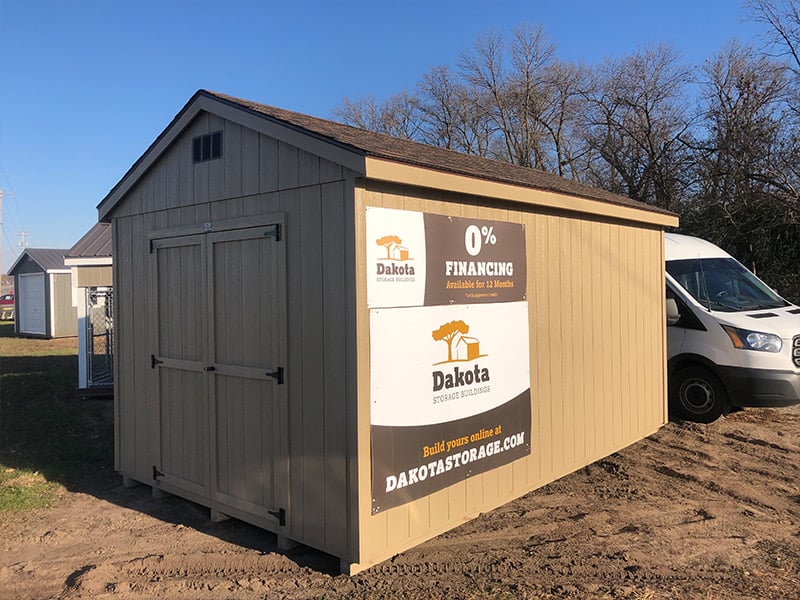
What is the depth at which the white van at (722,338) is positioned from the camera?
7277 millimetres

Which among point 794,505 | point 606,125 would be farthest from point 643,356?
point 606,125

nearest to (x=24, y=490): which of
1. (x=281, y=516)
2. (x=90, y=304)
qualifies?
(x=281, y=516)

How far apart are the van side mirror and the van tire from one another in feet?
2.04

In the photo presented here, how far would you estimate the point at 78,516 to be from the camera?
17.1 ft

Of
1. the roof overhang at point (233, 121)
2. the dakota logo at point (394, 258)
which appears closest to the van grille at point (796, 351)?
the dakota logo at point (394, 258)

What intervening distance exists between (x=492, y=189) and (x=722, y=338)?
4.52m

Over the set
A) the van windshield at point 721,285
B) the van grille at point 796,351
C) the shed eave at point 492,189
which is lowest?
the van grille at point 796,351

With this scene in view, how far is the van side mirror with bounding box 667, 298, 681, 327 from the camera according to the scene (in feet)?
26.9

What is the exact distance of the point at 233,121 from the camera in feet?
15.6

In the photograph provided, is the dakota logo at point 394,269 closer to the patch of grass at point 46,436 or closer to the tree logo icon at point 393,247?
the tree logo icon at point 393,247

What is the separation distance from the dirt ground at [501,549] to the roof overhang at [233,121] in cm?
265

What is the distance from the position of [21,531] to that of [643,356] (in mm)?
6409

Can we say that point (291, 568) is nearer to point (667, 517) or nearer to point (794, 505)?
point (667, 517)

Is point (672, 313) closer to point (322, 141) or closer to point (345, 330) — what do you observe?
point (345, 330)
